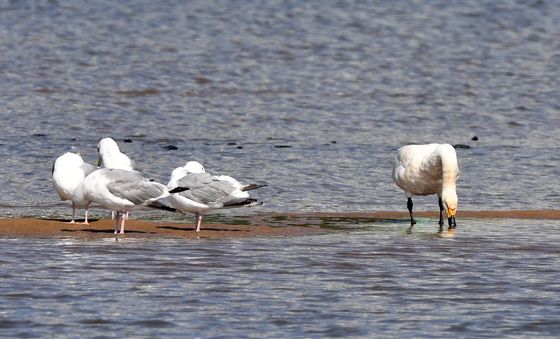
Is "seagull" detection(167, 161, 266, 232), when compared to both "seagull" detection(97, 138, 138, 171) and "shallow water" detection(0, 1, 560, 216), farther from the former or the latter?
"shallow water" detection(0, 1, 560, 216)

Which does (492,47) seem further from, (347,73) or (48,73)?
(48,73)

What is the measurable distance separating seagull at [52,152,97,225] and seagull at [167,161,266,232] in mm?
933

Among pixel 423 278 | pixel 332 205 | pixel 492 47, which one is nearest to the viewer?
pixel 423 278

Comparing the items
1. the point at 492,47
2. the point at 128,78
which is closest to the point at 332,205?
the point at 128,78

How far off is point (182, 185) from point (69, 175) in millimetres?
1189

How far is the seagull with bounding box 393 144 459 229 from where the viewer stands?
16.2 m

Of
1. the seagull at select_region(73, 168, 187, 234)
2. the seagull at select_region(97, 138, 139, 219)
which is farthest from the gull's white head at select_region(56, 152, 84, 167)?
the seagull at select_region(97, 138, 139, 219)

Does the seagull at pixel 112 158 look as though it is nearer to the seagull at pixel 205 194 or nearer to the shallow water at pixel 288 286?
the seagull at pixel 205 194

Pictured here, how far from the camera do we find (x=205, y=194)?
15.1 meters

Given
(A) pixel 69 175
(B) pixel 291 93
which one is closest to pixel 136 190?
(A) pixel 69 175

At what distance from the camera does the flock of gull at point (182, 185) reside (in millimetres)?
14531

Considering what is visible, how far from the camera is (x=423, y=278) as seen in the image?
12.3 metres

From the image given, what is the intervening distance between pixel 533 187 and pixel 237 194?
530cm

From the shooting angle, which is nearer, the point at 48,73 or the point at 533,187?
the point at 533,187
